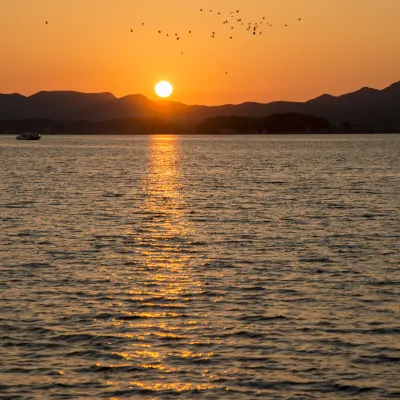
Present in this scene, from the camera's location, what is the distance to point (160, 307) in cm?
3550

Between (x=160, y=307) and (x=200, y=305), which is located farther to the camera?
(x=200, y=305)

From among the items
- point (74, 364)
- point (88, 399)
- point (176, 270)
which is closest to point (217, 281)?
point (176, 270)

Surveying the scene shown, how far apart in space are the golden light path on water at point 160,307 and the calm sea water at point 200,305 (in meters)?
0.07

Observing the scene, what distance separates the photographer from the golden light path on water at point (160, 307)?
27.0m

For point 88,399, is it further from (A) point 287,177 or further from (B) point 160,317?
(A) point 287,177

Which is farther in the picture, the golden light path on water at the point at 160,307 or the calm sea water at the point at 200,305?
the golden light path on water at the point at 160,307

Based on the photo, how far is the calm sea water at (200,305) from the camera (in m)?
26.1

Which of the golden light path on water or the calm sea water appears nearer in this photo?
the calm sea water

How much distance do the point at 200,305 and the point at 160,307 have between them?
1.66m

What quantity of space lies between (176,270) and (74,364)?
1734 cm

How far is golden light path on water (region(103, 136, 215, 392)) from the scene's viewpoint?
2695 centimetres

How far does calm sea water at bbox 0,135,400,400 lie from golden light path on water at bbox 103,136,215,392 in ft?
0.21

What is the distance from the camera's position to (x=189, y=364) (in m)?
27.5

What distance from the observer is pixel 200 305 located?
1409 inches
